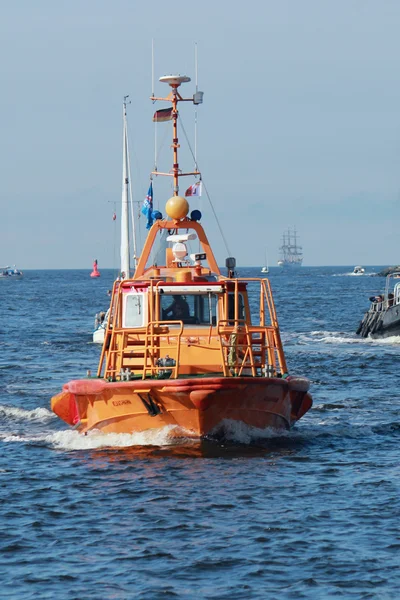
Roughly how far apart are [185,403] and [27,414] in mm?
7118

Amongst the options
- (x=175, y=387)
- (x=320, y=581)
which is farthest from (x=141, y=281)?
(x=320, y=581)

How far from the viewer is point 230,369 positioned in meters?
17.8

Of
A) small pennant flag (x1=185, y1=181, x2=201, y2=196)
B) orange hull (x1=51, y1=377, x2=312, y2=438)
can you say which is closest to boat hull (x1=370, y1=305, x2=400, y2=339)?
small pennant flag (x1=185, y1=181, x2=201, y2=196)

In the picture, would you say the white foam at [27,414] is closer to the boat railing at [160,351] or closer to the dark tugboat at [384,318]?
the boat railing at [160,351]

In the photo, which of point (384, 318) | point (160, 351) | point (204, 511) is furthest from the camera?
point (384, 318)

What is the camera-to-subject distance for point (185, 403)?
16.7 meters

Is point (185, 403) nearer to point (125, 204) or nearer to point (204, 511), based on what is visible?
point (204, 511)

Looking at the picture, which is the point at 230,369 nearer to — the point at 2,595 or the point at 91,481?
the point at 91,481

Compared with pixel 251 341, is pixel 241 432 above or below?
below

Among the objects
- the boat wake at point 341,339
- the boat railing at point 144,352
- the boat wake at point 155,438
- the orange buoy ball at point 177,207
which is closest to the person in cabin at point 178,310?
the boat railing at point 144,352

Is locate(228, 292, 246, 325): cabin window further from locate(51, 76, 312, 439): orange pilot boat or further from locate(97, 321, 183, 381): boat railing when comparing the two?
locate(97, 321, 183, 381): boat railing

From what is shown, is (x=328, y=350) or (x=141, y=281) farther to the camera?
(x=328, y=350)

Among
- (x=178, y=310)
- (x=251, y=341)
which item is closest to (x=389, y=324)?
(x=178, y=310)

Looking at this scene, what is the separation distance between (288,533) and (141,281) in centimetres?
711
